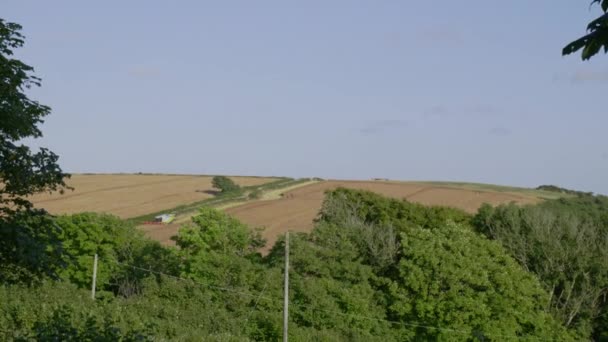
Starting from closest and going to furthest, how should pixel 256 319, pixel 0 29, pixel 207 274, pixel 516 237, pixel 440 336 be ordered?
pixel 0 29 → pixel 256 319 → pixel 440 336 → pixel 207 274 → pixel 516 237

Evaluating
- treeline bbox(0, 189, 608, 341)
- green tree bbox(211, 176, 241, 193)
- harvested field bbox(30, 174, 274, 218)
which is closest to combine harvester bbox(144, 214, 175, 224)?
harvested field bbox(30, 174, 274, 218)

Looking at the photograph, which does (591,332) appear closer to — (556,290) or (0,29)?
(556,290)

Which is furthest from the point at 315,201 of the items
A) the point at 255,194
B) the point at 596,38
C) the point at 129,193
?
the point at 596,38

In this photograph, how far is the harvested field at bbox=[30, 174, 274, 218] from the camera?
265 feet

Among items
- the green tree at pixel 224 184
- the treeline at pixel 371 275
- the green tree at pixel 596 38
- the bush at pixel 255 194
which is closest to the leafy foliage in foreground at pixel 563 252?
the treeline at pixel 371 275

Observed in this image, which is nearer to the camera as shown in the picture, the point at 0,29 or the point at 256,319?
the point at 0,29

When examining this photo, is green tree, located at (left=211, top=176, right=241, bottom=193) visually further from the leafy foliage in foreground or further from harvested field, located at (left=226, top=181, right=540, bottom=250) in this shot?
the leafy foliage in foreground

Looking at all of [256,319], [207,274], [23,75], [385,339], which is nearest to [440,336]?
[385,339]

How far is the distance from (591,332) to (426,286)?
14.0 metres

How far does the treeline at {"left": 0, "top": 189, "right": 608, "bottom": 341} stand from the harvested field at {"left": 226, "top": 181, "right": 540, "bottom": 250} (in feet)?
20.7

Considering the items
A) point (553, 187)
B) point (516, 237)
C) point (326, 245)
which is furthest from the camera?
point (553, 187)

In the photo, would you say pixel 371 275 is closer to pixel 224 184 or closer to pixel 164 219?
pixel 164 219

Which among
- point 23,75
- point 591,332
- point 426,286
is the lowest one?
point 591,332

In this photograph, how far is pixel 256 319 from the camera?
47531 mm
